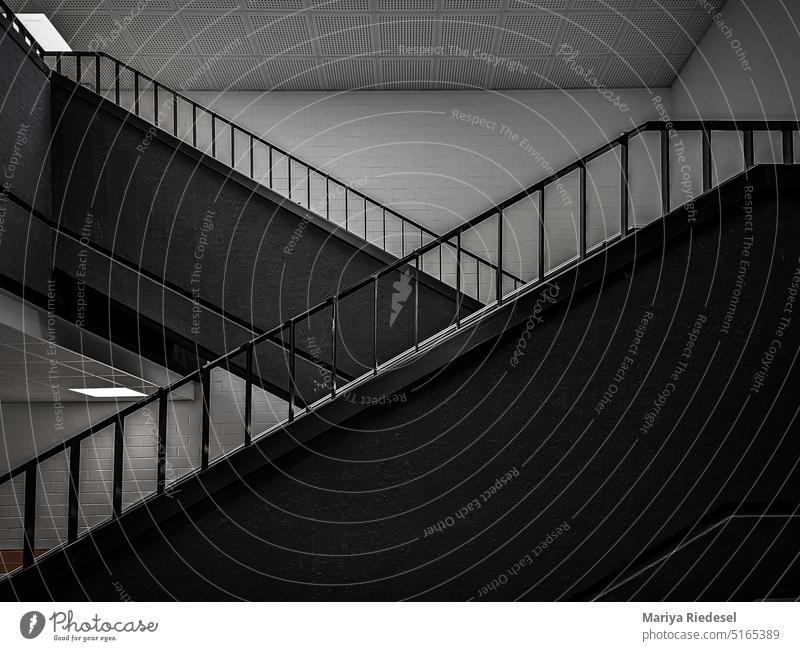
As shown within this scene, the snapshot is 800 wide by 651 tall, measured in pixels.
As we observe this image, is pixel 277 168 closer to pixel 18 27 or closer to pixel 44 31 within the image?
pixel 44 31

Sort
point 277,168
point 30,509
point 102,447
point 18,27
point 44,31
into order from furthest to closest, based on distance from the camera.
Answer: point 102,447, point 277,168, point 44,31, point 18,27, point 30,509

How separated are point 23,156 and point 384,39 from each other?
3618 mm

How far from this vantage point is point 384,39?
7004 millimetres

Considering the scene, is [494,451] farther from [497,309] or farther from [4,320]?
[4,320]

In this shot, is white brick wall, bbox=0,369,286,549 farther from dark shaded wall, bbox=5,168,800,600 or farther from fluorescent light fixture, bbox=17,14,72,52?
dark shaded wall, bbox=5,168,800,600

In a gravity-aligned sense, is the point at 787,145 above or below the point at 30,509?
above

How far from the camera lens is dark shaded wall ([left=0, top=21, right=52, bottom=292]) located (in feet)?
15.8

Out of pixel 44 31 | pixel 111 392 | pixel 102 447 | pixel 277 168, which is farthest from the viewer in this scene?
pixel 102 447

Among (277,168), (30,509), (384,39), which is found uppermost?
(384,39)

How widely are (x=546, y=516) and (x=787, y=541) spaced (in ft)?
4.37

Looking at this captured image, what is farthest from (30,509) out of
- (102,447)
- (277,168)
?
(102,447)

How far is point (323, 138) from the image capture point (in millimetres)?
8016

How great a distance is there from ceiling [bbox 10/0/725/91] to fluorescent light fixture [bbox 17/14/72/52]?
114 mm

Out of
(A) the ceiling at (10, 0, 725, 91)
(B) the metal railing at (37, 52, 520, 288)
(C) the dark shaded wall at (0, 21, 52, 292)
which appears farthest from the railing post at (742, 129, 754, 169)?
(C) the dark shaded wall at (0, 21, 52, 292)
